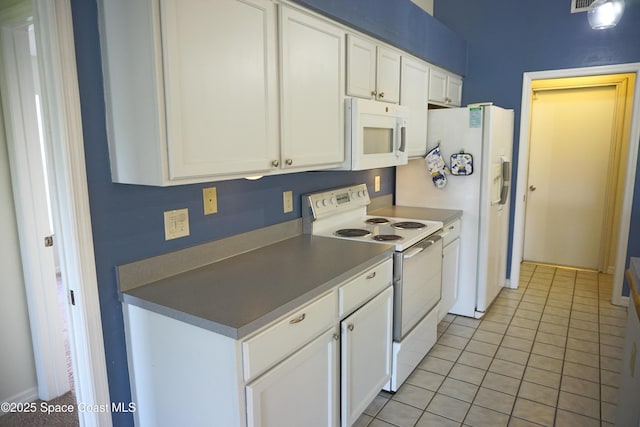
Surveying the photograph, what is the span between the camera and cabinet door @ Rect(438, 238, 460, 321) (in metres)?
3.13

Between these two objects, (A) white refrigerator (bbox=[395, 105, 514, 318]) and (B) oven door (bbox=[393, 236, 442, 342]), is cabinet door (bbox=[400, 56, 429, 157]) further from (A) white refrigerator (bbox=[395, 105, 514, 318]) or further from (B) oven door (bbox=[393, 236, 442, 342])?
(B) oven door (bbox=[393, 236, 442, 342])

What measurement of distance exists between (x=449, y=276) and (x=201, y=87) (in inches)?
96.4

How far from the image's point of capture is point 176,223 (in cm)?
180

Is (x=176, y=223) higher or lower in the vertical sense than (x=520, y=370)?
higher

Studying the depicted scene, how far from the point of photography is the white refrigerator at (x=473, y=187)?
3.24 m

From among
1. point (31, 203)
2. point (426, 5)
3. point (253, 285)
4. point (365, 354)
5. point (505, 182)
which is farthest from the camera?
point (426, 5)

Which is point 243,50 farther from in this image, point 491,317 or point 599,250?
point 599,250

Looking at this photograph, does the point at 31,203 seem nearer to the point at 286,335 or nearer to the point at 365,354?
the point at 286,335

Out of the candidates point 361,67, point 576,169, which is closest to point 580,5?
point 576,169

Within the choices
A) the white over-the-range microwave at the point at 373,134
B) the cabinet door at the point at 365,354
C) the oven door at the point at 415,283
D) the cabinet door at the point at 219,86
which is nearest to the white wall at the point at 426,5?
the white over-the-range microwave at the point at 373,134

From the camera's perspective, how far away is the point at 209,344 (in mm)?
1377

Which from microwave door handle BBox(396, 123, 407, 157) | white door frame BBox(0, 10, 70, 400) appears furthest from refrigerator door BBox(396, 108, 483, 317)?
white door frame BBox(0, 10, 70, 400)

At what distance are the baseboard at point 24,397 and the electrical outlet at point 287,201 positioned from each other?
1.70 meters

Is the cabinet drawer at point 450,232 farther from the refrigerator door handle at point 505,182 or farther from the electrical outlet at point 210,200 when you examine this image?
the electrical outlet at point 210,200
